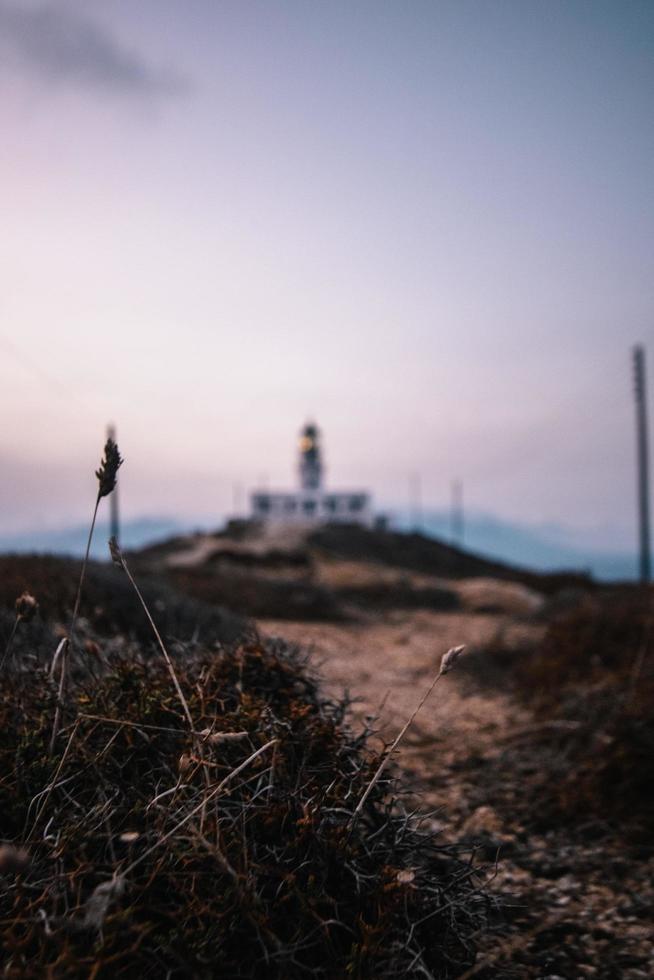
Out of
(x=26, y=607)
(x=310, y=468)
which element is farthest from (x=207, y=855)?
(x=310, y=468)

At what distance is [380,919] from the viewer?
5.62ft

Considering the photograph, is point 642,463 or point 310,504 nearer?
point 642,463

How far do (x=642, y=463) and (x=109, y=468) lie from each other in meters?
25.7

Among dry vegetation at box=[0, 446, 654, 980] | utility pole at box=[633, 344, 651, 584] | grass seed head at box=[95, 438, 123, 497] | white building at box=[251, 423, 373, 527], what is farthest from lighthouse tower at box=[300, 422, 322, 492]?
grass seed head at box=[95, 438, 123, 497]

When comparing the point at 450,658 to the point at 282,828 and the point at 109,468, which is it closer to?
the point at 282,828

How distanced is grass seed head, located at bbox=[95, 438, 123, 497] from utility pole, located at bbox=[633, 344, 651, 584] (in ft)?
75.3

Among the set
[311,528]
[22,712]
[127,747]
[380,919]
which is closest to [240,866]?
[380,919]

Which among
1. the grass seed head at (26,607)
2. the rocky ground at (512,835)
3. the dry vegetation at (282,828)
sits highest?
the grass seed head at (26,607)

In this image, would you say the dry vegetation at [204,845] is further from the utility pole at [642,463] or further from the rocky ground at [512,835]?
the utility pole at [642,463]

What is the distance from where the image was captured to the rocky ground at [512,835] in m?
2.58

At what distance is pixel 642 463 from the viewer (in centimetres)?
2456

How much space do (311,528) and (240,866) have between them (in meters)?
38.2

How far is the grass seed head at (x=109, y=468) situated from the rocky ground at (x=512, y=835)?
1.18 meters

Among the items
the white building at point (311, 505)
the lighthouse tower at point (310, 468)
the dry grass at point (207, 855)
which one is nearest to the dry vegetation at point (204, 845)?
the dry grass at point (207, 855)
